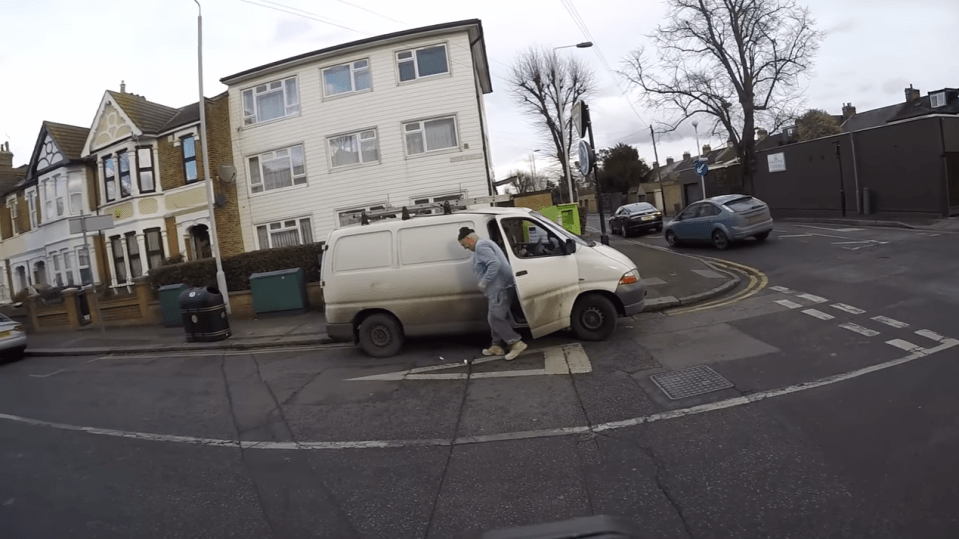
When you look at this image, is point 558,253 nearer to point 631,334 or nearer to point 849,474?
point 631,334

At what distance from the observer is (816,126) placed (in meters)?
56.5

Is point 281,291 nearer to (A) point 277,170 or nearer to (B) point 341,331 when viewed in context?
(B) point 341,331

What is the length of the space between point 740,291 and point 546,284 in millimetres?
4798

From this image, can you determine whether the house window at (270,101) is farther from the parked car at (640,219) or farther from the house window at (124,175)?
the parked car at (640,219)

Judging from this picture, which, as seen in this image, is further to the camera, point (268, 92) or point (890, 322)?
point (268, 92)

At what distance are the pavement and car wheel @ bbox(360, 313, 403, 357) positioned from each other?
2.15 meters

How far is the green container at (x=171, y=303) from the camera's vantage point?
1611cm

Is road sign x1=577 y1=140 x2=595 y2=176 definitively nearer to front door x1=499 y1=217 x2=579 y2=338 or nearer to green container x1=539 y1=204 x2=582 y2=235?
green container x1=539 y1=204 x2=582 y2=235

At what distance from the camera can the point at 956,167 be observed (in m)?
19.1

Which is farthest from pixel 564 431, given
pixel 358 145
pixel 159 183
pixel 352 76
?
pixel 159 183

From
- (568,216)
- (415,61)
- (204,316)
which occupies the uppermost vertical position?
(415,61)

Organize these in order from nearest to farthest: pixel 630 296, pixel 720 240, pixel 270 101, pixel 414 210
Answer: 1. pixel 630 296
2. pixel 414 210
3. pixel 720 240
4. pixel 270 101

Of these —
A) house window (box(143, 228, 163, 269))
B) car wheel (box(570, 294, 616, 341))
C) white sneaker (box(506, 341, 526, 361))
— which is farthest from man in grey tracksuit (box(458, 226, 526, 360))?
house window (box(143, 228, 163, 269))

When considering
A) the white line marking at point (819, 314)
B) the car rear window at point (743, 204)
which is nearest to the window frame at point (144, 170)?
the car rear window at point (743, 204)
